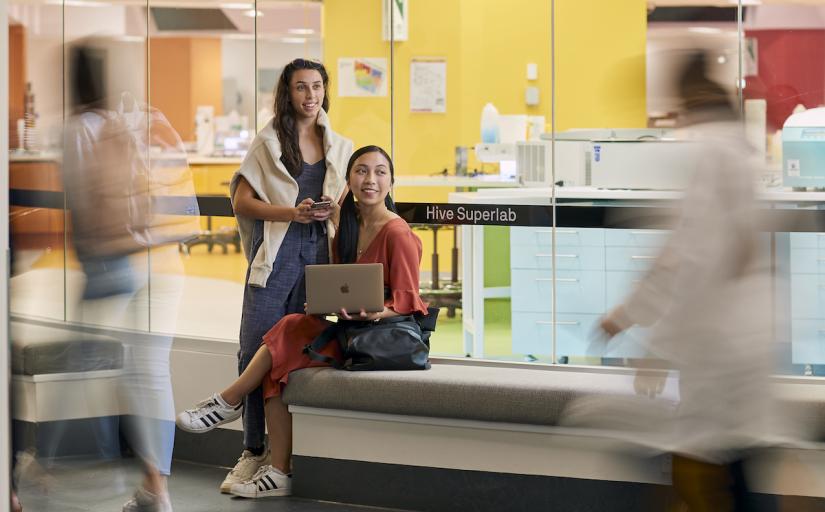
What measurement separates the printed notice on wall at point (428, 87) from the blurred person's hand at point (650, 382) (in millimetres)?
3427

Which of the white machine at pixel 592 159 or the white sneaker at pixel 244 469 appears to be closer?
the white sneaker at pixel 244 469

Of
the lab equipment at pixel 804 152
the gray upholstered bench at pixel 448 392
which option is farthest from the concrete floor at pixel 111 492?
the lab equipment at pixel 804 152

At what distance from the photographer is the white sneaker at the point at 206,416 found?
174 inches

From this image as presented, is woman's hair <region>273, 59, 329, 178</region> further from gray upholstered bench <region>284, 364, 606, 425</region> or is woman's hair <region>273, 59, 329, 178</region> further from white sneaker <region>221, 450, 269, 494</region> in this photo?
white sneaker <region>221, 450, 269, 494</region>

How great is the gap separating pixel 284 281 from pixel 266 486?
A: 80cm

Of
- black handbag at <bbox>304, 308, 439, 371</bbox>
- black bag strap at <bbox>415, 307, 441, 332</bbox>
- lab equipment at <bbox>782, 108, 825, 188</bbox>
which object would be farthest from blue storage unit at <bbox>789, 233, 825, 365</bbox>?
black handbag at <bbox>304, 308, 439, 371</bbox>

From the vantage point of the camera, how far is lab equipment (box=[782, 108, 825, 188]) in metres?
5.47

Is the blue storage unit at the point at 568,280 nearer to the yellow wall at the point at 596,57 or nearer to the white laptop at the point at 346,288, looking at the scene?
the yellow wall at the point at 596,57

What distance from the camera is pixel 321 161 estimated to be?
4688 millimetres

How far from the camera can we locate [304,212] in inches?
179

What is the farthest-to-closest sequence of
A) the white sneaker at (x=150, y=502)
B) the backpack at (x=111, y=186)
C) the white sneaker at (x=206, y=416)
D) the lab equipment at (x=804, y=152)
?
the lab equipment at (x=804, y=152) → the white sneaker at (x=206, y=416) → the white sneaker at (x=150, y=502) → the backpack at (x=111, y=186)

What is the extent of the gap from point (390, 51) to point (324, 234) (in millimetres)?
1444

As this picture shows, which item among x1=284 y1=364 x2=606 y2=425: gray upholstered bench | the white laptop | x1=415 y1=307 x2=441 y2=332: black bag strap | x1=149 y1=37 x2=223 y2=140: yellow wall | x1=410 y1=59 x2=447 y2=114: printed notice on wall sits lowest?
x1=284 y1=364 x2=606 y2=425: gray upholstered bench

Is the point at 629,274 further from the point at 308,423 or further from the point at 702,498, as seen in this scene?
the point at 702,498
